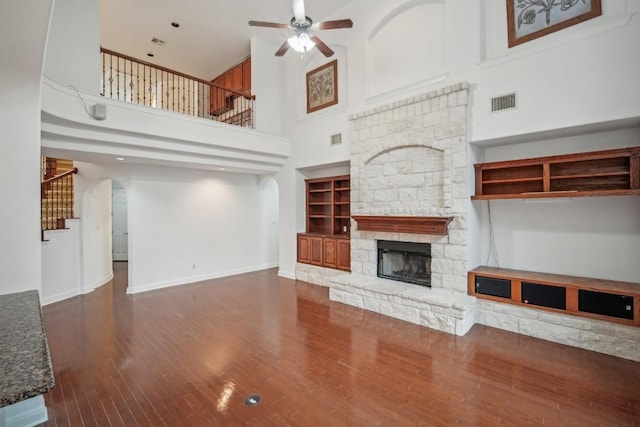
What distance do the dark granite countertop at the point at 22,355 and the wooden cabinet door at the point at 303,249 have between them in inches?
199

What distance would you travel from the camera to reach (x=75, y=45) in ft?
15.1

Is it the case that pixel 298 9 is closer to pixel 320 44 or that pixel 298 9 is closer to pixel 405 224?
pixel 320 44

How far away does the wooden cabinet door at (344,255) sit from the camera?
6.12 meters

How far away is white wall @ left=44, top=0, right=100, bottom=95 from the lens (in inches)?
175

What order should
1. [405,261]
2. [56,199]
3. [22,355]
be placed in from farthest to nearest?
1. [56,199]
2. [405,261]
3. [22,355]

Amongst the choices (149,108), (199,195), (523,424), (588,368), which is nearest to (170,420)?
(523,424)

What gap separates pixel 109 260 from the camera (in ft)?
23.4

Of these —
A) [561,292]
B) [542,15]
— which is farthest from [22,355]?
[542,15]

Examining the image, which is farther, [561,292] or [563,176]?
[563,176]

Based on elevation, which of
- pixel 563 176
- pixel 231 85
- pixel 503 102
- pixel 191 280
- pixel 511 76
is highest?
pixel 231 85

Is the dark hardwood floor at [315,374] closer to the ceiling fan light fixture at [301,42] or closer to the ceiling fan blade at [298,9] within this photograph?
the ceiling fan light fixture at [301,42]

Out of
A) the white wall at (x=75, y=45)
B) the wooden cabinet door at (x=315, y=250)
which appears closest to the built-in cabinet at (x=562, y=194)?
the wooden cabinet door at (x=315, y=250)

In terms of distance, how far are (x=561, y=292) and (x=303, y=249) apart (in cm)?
473

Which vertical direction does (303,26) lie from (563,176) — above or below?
above
